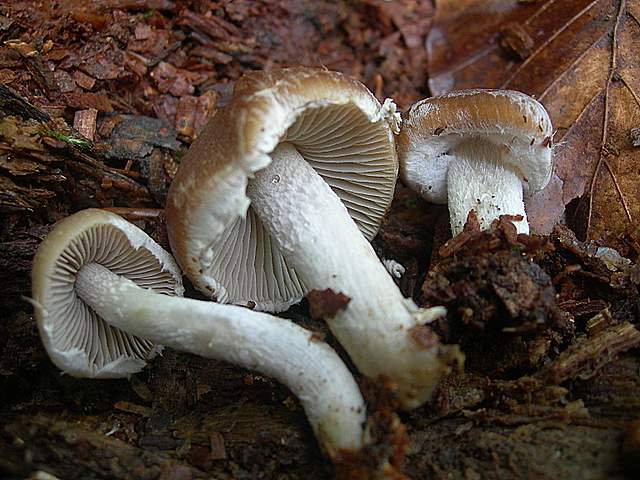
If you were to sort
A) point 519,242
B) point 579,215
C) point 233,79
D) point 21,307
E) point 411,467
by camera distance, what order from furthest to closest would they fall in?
point 233,79
point 579,215
point 21,307
point 519,242
point 411,467

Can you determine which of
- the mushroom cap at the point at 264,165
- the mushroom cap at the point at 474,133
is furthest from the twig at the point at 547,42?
the mushroom cap at the point at 264,165

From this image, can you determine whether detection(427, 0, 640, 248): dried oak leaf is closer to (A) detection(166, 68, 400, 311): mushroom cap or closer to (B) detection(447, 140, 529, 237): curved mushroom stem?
(B) detection(447, 140, 529, 237): curved mushroom stem

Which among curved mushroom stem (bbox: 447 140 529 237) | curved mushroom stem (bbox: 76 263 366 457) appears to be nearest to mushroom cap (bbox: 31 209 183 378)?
curved mushroom stem (bbox: 76 263 366 457)

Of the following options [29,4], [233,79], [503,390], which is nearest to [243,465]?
[503,390]

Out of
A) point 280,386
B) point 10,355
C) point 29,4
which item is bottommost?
point 10,355

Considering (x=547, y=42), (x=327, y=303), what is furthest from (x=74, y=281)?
(x=547, y=42)

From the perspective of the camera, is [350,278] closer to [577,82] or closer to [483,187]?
[483,187]

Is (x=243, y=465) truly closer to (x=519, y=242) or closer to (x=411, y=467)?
(x=411, y=467)
